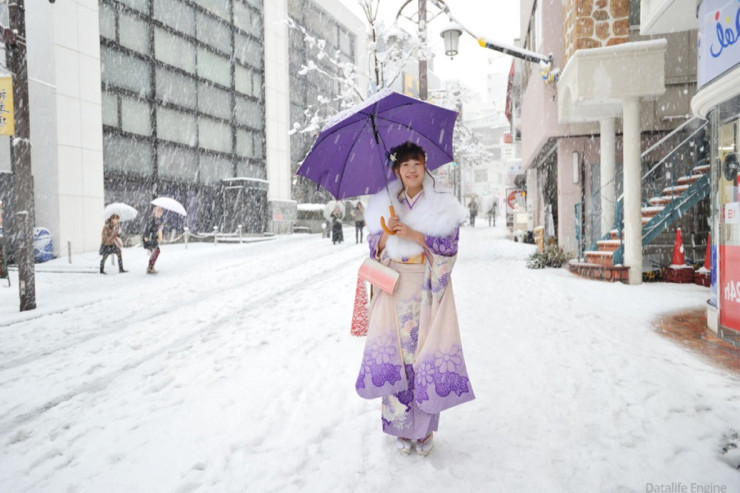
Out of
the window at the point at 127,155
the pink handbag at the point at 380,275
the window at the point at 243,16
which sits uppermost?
the window at the point at 243,16

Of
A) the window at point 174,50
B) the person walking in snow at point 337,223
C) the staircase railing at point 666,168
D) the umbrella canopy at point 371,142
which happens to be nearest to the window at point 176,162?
the window at point 174,50

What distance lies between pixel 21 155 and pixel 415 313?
848cm

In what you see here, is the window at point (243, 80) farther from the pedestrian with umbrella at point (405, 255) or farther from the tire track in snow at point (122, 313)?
the pedestrian with umbrella at point (405, 255)

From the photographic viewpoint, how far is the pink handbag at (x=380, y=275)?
9.67 ft

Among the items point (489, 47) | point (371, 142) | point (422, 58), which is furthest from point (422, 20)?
point (371, 142)

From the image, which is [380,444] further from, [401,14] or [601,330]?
[401,14]

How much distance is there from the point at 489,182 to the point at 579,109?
60.1 meters

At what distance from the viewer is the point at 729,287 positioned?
530 cm

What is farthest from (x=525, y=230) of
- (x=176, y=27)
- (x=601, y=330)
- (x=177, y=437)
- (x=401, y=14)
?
(x=177, y=437)

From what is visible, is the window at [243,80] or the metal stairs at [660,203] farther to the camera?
the window at [243,80]

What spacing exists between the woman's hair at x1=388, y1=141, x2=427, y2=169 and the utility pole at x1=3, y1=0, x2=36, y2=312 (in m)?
7.92

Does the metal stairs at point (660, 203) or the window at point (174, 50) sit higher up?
the window at point (174, 50)

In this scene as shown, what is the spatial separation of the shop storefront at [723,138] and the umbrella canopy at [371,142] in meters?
3.76

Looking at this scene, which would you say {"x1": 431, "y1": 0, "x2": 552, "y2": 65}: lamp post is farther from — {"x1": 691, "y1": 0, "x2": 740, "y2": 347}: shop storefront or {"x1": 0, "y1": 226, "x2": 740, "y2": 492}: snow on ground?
{"x1": 0, "y1": 226, "x2": 740, "y2": 492}: snow on ground
